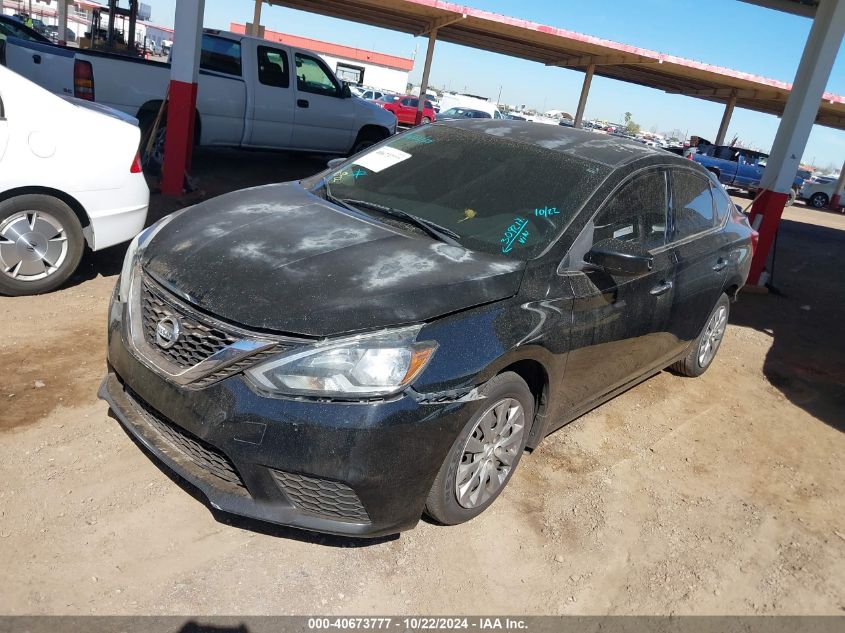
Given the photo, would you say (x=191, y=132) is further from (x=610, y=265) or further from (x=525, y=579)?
(x=525, y=579)

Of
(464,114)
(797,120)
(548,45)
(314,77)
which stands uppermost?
(548,45)

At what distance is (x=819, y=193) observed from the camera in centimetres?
2825

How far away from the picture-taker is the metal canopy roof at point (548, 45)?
1777cm

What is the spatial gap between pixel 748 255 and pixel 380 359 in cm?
412

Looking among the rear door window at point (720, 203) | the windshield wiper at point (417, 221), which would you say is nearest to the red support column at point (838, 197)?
the rear door window at point (720, 203)

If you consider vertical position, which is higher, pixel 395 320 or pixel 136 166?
pixel 395 320

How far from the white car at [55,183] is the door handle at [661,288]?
3.84 m

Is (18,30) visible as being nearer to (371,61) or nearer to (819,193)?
(819,193)

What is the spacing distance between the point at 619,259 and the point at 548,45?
1881 cm

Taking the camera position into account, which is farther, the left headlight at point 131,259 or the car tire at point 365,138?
the car tire at point 365,138

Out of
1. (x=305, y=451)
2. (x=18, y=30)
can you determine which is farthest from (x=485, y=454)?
(x=18, y=30)

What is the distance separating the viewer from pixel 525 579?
3.05 meters

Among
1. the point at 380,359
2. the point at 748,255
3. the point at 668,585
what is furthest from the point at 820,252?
the point at 380,359

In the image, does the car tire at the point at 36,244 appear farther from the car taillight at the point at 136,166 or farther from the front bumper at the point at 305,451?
the front bumper at the point at 305,451
